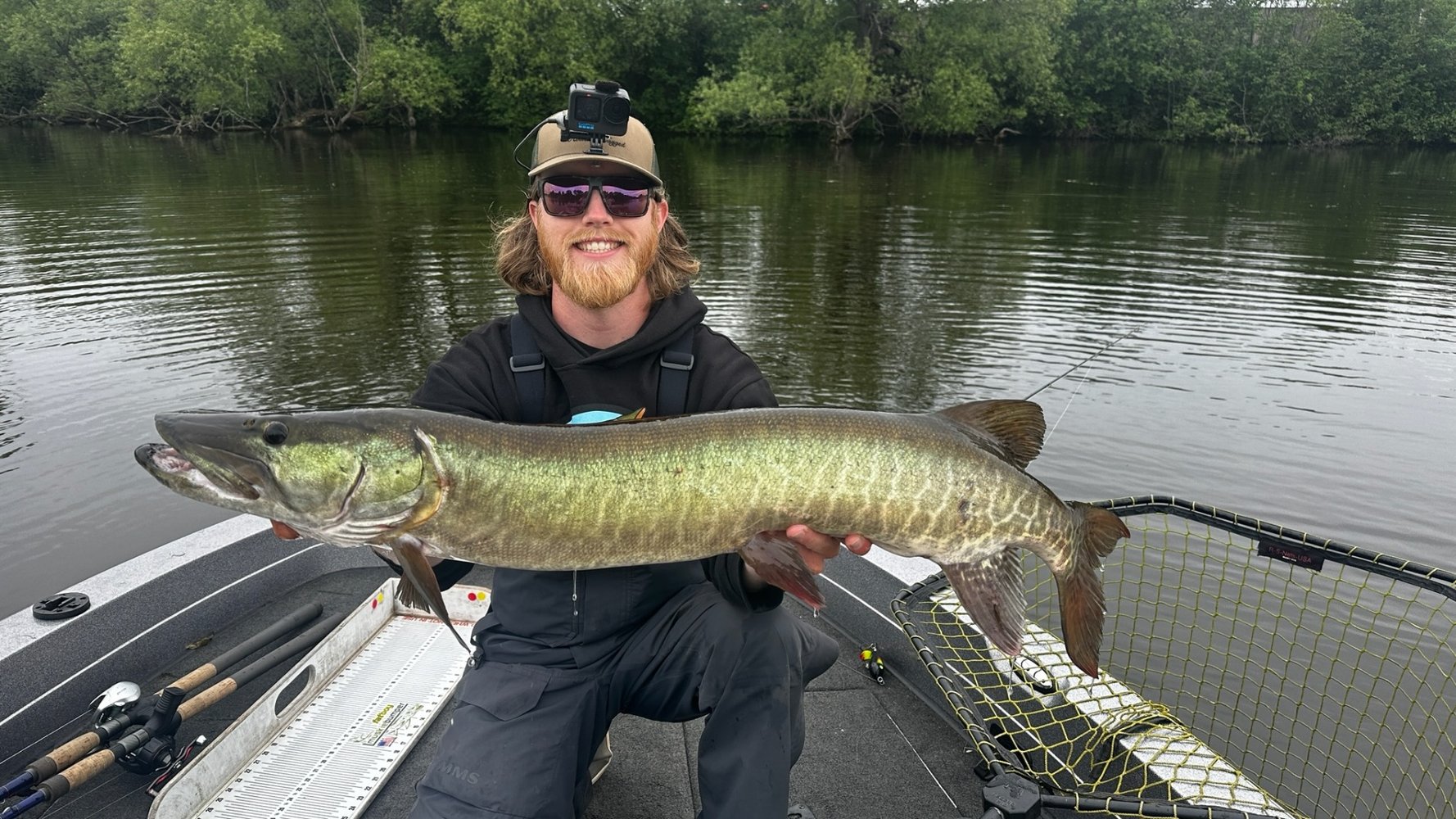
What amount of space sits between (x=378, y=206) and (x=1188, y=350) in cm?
1586

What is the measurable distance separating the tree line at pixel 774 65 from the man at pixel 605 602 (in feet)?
114

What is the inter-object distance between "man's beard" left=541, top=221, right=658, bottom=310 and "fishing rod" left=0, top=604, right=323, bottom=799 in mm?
1968

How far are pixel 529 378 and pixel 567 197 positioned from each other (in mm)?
689

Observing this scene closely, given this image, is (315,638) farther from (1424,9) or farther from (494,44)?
(1424,9)

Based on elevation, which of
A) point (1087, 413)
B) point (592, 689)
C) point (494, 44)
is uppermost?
point (494, 44)

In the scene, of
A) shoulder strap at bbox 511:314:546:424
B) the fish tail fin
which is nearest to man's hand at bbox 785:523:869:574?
the fish tail fin

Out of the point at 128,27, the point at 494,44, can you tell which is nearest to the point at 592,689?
the point at 494,44

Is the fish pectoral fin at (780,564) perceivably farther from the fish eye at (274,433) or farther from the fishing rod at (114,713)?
the fishing rod at (114,713)

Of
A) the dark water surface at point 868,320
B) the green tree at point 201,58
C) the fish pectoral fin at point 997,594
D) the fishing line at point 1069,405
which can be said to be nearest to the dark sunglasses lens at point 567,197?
the fish pectoral fin at point 997,594

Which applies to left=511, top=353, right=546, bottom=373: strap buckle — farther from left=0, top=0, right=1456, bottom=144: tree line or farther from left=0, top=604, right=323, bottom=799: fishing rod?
left=0, top=0, right=1456, bottom=144: tree line

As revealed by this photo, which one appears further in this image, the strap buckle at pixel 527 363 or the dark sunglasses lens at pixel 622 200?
the dark sunglasses lens at pixel 622 200

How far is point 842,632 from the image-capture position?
3861 millimetres

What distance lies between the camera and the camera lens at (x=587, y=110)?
288cm

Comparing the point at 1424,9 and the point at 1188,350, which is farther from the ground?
the point at 1424,9
